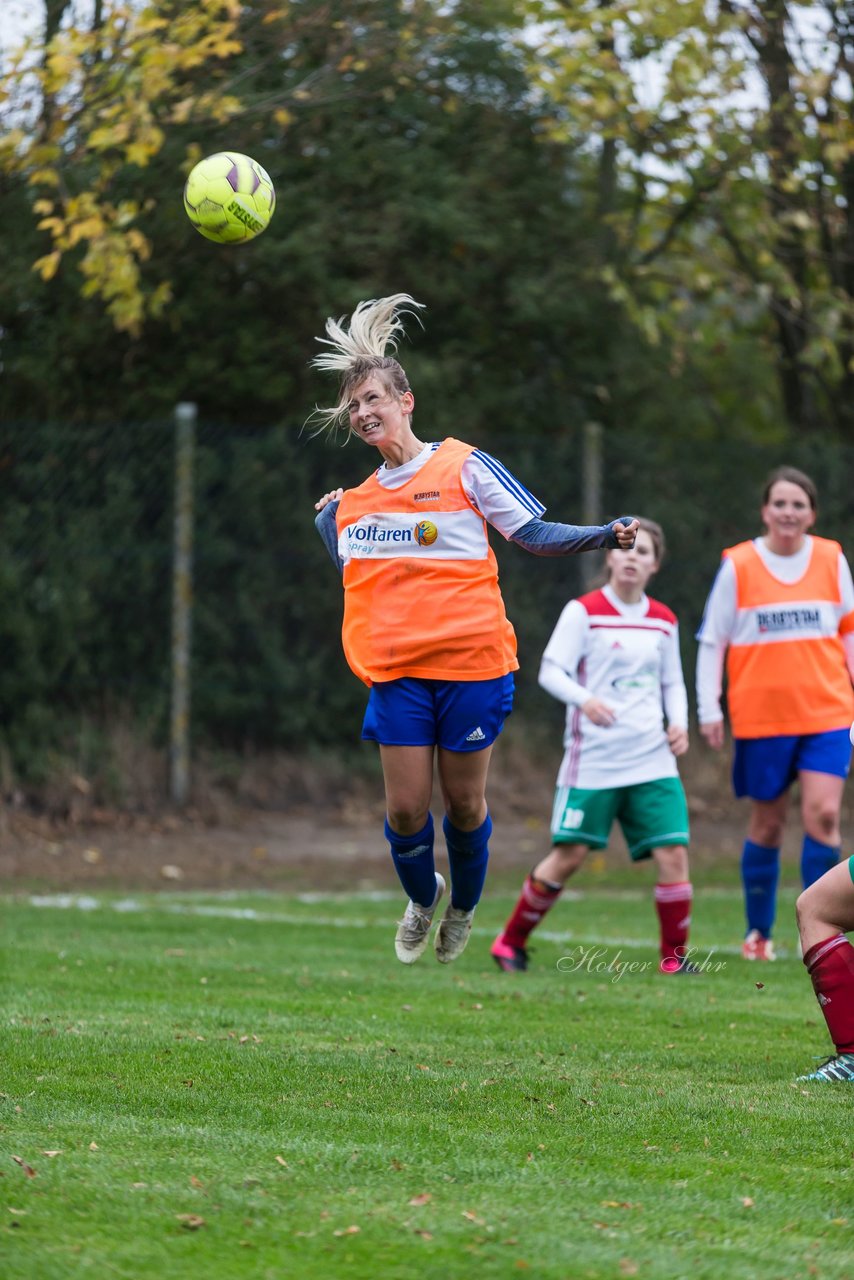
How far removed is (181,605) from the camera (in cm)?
1247

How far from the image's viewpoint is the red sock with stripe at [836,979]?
16.1 feet

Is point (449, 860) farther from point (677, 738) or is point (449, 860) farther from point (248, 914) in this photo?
point (248, 914)

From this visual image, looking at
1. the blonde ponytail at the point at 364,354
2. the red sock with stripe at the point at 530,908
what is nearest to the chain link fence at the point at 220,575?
the red sock with stripe at the point at 530,908

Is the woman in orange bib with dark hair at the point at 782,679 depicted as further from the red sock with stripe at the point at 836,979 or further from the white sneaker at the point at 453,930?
the red sock with stripe at the point at 836,979

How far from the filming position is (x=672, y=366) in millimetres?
15273

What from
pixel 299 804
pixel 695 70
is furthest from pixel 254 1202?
pixel 695 70

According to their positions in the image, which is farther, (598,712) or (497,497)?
(598,712)

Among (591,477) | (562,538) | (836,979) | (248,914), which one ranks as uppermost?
(591,477)

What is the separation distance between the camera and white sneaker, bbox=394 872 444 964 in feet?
19.9

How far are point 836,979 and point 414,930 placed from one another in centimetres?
172

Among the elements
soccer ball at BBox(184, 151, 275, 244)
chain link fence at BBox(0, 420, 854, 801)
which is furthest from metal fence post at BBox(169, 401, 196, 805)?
soccer ball at BBox(184, 151, 275, 244)

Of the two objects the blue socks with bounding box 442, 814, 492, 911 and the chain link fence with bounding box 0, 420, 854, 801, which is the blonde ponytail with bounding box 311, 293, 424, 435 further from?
the chain link fence with bounding box 0, 420, 854, 801

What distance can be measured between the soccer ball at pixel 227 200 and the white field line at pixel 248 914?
13.6ft

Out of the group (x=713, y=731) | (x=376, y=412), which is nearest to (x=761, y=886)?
(x=713, y=731)
